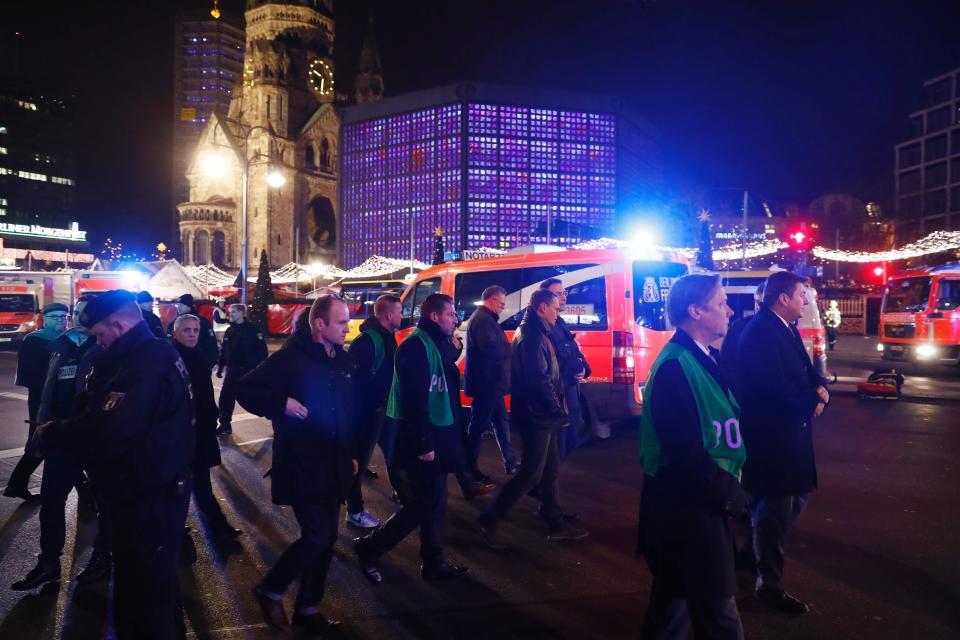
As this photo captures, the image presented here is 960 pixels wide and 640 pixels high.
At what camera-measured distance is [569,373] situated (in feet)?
19.8

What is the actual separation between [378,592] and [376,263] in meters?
46.1

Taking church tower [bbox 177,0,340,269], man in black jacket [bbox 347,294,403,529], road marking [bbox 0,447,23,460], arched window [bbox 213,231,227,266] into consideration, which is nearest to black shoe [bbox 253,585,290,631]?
man in black jacket [bbox 347,294,403,529]

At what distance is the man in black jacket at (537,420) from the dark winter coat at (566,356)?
677mm

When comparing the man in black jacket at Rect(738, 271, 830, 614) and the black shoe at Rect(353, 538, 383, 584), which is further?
the black shoe at Rect(353, 538, 383, 584)

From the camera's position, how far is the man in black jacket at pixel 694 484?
8.02ft

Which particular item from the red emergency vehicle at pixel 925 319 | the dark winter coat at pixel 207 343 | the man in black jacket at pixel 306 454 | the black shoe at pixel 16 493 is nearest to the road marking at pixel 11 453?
the dark winter coat at pixel 207 343

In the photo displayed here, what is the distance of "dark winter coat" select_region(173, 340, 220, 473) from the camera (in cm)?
490

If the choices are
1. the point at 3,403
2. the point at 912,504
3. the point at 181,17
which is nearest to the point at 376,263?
the point at 3,403

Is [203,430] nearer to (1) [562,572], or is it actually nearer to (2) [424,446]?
(2) [424,446]

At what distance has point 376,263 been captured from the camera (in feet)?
162

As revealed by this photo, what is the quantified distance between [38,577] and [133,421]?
2372 mm

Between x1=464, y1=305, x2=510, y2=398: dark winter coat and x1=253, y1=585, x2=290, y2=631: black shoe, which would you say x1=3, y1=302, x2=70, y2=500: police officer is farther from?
x1=464, y1=305, x2=510, y2=398: dark winter coat

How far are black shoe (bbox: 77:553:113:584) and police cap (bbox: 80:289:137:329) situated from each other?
222 cm

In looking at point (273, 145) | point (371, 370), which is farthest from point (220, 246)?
point (371, 370)
